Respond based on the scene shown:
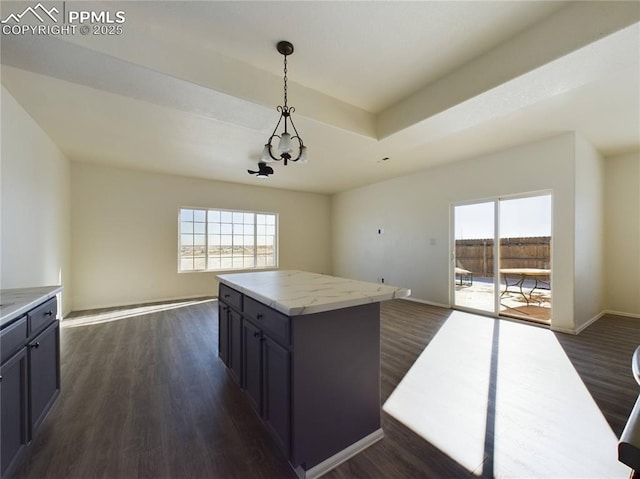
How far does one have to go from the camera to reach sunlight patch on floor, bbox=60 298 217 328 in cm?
403

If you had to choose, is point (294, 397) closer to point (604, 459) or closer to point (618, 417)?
point (604, 459)

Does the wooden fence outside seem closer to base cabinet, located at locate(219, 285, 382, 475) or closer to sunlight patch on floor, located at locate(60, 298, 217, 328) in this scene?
base cabinet, located at locate(219, 285, 382, 475)

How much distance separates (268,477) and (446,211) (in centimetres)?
479

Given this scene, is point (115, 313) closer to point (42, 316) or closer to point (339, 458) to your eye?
point (42, 316)

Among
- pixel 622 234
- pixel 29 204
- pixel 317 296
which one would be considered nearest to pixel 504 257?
pixel 622 234

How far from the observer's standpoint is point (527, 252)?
13.7 ft

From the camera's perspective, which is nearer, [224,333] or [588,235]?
[224,333]

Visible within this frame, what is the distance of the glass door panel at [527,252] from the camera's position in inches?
157

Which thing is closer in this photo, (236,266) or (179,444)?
(179,444)

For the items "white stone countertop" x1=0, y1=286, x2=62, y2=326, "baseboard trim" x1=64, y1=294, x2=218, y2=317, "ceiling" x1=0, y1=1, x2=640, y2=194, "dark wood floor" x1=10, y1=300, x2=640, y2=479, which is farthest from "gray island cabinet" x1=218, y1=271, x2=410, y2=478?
"baseboard trim" x1=64, y1=294, x2=218, y2=317

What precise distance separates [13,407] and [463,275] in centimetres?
549

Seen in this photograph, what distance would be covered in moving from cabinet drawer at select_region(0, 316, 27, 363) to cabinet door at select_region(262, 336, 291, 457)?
4.16ft

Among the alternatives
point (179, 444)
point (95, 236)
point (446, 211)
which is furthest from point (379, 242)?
point (95, 236)

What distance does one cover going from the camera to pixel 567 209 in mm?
3598
